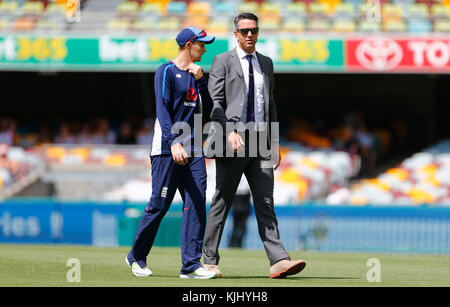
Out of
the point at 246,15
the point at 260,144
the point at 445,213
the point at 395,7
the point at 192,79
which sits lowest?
the point at 445,213

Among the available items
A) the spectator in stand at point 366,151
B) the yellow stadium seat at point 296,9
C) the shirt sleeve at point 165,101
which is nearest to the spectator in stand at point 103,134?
the yellow stadium seat at point 296,9

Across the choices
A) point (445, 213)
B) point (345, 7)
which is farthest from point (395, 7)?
point (445, 213)

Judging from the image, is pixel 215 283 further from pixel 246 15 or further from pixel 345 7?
pixel 345 7

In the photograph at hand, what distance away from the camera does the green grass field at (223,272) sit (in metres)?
7.11

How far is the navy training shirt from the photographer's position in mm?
7262

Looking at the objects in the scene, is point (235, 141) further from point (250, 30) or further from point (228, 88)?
point (250, 30)

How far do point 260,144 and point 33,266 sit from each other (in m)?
2.38

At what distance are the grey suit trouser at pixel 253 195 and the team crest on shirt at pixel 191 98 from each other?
0.60 meters

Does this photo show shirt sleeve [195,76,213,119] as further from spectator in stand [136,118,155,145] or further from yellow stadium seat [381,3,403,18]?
spectator in stand [136,118,155,145]

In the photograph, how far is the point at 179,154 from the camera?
713 cm

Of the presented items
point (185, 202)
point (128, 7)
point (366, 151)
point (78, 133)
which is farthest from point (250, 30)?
point (78, 133)

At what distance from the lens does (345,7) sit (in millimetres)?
22062

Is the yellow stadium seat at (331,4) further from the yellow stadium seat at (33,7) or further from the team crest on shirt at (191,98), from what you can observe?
the team crest on shirt at (191,98)

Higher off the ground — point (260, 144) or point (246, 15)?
point (246, 15)
